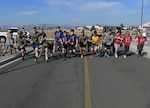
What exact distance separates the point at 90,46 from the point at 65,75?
7.69 metres

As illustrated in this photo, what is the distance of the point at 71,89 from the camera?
7.99m

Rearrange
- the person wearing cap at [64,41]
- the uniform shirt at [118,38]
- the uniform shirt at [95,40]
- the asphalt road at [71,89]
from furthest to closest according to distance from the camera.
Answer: the uniform shirt at [95,40], the uniform shirt at [118,38], the person wearing cap at [64,41], the asphalt road at [71,89]

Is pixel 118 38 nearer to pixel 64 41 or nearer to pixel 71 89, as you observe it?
→ pixel 64 41

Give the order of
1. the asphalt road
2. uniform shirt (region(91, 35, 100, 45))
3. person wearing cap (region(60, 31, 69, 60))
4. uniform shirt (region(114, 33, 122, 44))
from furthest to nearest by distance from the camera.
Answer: uniform shirt (region(91, 35, 100, 45))
uniform shirt (region(114, 33, 122, 44))
person wearing cap (region(60, 31, 69, 60))
the asphalt road

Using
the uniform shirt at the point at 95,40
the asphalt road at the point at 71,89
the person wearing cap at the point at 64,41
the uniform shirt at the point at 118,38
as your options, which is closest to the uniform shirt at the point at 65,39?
the person wearing cap at the point at 64,41

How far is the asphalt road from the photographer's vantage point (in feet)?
21.3

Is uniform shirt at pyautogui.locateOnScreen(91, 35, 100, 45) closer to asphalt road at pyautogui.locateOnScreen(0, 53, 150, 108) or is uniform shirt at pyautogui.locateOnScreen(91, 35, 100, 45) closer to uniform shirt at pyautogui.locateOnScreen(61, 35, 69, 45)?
uniform shirt at pyautogui.locateOnScreen(61, 35, 69, 45)

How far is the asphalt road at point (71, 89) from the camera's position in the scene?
256 inches

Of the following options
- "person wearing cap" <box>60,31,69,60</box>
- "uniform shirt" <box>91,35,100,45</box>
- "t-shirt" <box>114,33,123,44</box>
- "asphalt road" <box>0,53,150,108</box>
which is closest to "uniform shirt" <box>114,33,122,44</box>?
"t-shirt" <box>114,33,123,44</box>

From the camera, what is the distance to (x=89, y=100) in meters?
6.77

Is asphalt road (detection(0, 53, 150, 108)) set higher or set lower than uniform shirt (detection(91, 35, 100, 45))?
lower

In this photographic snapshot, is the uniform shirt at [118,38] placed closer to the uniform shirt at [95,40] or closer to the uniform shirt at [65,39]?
the uniform shirt at [95,40]

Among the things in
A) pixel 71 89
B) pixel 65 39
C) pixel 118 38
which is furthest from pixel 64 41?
pixel 71 89

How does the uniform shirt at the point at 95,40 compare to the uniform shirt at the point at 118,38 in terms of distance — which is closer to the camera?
the uniform shirt at the point at 118,38
